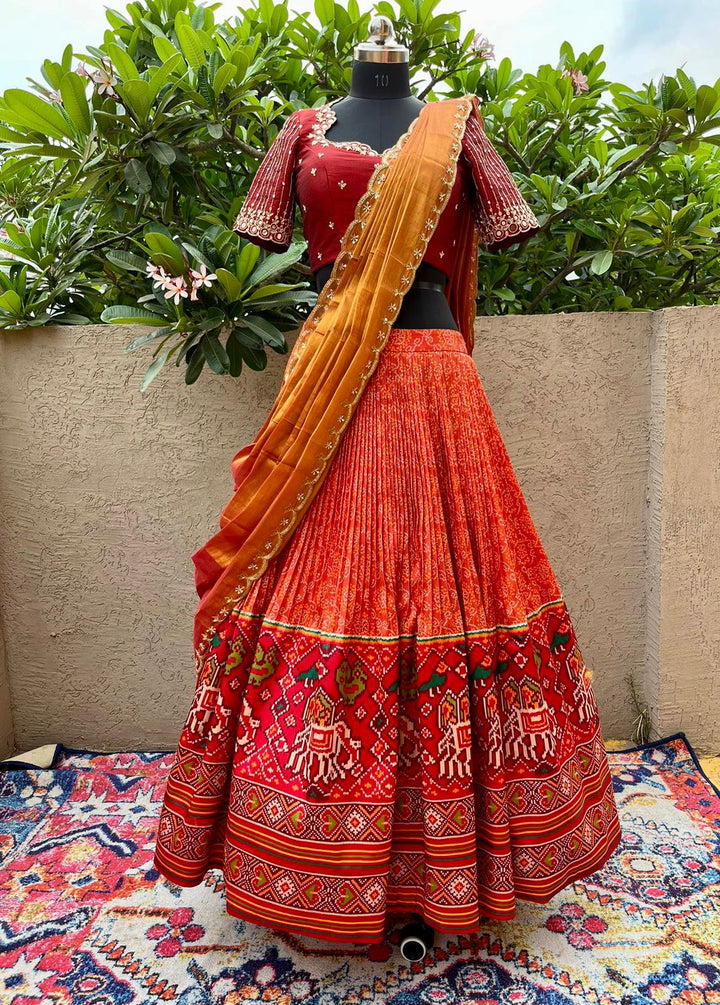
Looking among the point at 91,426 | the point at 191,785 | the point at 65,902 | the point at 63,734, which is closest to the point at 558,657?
the point at 191,785

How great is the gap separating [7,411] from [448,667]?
5.44 ft

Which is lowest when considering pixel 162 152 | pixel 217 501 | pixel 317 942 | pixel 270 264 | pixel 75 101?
pixel 317 942

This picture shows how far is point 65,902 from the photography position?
1.78 m

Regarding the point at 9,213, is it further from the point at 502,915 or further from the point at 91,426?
the point at 502,915

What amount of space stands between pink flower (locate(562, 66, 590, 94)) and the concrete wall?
29.5 inches

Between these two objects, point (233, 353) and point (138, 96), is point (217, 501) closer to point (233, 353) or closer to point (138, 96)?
point (233, 353)

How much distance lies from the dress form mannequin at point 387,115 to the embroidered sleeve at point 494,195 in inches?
5.1

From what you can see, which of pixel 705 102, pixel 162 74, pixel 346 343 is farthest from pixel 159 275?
pixel 705 102

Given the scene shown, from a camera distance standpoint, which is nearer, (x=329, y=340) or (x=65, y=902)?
(x=329, y=340)

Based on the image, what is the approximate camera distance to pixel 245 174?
7.91ft

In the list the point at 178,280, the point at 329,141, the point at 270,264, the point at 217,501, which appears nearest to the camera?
the point at 329,141

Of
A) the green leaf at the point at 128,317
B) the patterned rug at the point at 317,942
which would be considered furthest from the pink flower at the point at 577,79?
the patterned rug at the point at 317,942

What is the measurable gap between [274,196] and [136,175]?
0.58 metres

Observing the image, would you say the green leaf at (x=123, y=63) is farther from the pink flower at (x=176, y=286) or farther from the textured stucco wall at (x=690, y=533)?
the textured stucco wall at (x=690, y=533)
